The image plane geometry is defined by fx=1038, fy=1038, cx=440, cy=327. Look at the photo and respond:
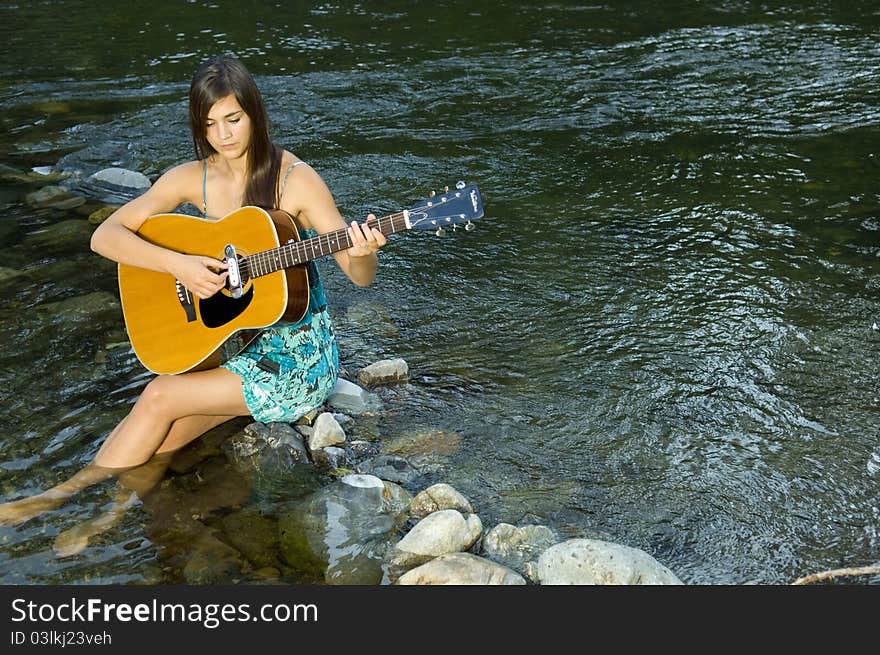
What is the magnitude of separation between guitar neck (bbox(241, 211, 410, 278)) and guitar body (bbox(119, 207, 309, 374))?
0.11 ft

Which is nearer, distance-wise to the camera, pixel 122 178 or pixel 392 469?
pixel 392 469

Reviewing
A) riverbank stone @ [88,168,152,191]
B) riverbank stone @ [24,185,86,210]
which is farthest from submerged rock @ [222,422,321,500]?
riverbank stone @ [88,168,152,191]

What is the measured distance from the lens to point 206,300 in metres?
4.25

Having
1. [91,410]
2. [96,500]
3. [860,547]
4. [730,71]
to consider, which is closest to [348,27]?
[730,71]

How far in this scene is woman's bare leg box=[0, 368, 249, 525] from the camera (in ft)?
13.4

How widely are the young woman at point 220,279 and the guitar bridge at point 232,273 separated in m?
0.04

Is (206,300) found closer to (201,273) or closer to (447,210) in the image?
(201,273)

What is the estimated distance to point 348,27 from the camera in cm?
1102

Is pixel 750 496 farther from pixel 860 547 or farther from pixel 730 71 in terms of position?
pixel 730 71

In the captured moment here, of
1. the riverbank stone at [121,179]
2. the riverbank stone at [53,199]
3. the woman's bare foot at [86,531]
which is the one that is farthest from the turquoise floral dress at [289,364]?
the riverbank stone at [121,179]

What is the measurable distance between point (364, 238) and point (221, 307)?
2.53 feet

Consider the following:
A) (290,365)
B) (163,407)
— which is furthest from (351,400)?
(163,407)

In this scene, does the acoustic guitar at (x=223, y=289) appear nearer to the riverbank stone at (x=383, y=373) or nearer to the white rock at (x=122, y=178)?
the riverbank stone at (x=383, y=373)

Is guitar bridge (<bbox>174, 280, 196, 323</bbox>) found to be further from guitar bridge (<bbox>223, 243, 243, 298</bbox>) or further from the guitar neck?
the guitar neck
